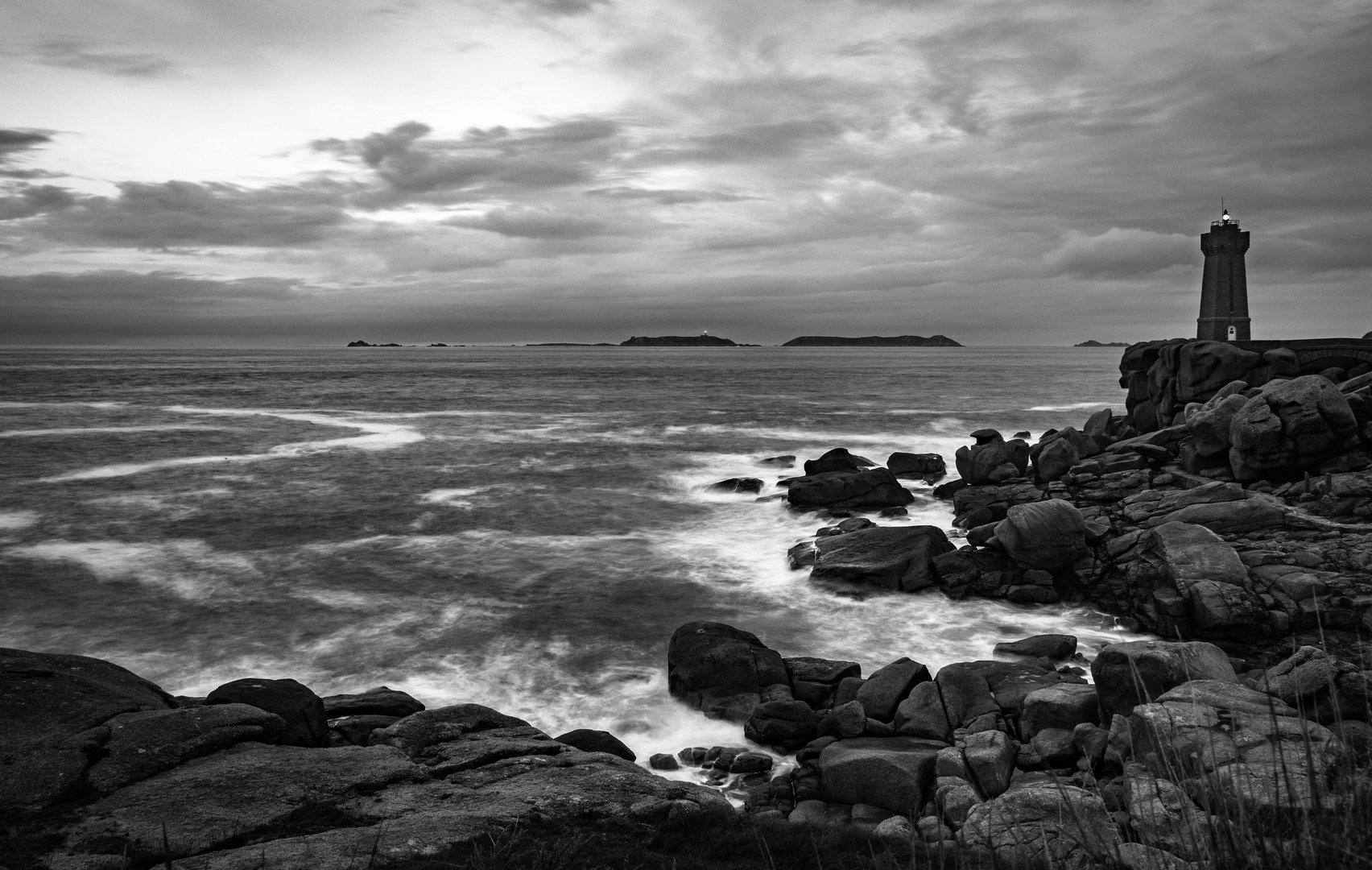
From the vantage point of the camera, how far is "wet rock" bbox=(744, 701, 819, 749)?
15.7 metres

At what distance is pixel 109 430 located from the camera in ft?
209

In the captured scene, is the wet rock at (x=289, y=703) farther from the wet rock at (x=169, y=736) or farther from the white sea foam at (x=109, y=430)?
the white sea foam at (x=109, y=430)

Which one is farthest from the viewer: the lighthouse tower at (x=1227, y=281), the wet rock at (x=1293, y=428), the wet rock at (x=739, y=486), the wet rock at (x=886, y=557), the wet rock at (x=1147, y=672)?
the lighthouse tower at (x=1227, y=281)

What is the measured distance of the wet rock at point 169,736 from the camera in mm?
9875

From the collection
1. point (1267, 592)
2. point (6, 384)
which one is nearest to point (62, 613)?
point (1267, 592)

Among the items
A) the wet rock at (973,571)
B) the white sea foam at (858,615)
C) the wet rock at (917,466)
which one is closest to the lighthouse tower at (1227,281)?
the wet rock at (917,466)

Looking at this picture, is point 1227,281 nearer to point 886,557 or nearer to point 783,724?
point 886,557

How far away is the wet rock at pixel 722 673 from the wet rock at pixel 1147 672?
250 inches

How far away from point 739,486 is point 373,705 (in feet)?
90.7

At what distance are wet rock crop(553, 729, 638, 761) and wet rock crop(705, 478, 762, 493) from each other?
26.3 metres

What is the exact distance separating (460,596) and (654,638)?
23.5 feet

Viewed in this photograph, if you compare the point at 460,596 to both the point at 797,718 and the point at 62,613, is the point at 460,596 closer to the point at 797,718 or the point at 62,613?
the point at 62,613

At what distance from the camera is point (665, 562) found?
97.1 feet

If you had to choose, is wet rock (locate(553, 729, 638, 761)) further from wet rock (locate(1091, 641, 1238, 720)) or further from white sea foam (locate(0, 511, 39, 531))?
white sea foam (locate(0, 511, 39, 531))
